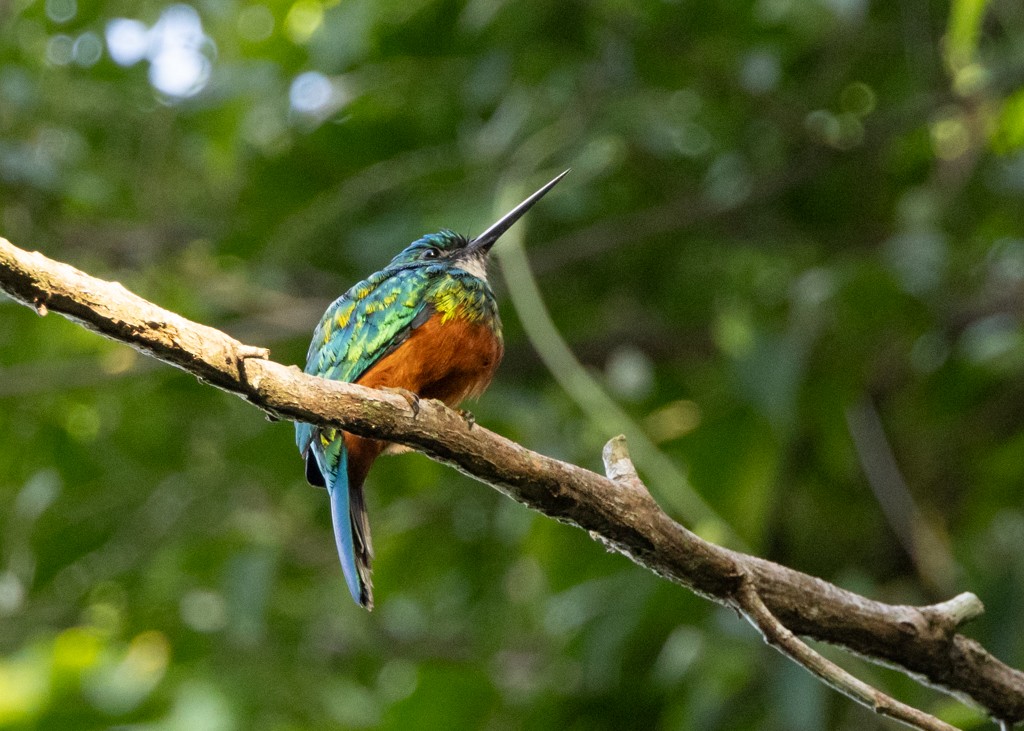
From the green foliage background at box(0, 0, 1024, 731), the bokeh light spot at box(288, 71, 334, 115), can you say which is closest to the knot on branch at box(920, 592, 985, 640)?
the green foliage background at box(0, 0, 1024, 731)

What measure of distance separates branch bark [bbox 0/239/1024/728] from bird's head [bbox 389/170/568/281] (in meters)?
0.70

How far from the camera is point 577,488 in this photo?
4.07 ft

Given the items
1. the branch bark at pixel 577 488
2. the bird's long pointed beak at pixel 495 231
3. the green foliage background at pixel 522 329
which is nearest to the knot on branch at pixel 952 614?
the branch bark at pixel 577 488

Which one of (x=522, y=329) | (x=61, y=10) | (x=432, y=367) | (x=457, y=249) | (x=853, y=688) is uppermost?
(x=61, y=10)

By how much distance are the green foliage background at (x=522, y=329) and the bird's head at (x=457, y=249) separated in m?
0.04

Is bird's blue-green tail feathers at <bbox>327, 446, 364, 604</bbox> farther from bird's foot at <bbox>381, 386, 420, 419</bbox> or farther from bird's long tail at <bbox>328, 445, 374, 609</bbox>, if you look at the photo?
bird's foot at <bbox>381, 386, 420, 419</bbox>

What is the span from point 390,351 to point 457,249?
473 mm

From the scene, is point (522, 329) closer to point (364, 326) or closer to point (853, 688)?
point (364, 326)

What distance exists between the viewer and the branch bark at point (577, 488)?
98cm

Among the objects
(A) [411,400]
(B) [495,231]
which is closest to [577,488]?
(A) [411,400]

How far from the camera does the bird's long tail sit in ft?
4.72

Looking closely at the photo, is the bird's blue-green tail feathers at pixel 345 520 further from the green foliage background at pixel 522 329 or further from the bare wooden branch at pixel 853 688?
the green foliage background at pixel 522 329

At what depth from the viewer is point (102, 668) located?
2.38 meters

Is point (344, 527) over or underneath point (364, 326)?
underneath
